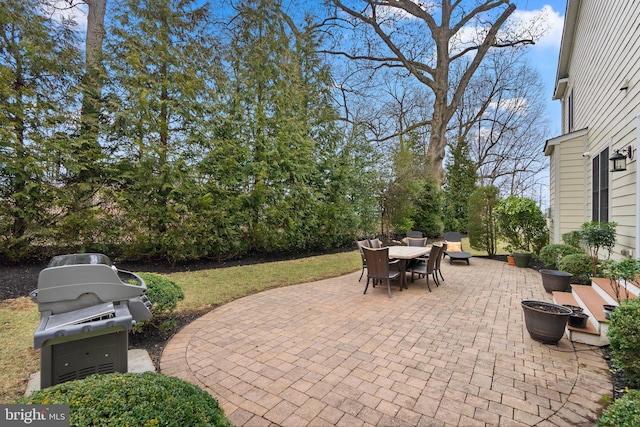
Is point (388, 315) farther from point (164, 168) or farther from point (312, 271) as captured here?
point (164, 168)

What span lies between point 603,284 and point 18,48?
1092 centimetres

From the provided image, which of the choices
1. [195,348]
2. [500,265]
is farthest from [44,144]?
[500,265]

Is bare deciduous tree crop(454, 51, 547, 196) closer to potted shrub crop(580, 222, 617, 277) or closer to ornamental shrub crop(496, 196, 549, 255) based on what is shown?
ornamental shrub crop(496, 196, 549, 255)

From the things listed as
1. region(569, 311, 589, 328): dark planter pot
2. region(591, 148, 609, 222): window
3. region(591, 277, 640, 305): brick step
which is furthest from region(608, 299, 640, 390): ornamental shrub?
region(591, 148, 609, 222): window

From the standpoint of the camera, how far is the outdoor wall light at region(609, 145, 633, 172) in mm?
4277

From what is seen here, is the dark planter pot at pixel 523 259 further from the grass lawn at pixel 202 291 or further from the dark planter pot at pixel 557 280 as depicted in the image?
the grass lawn at pixel 202 291

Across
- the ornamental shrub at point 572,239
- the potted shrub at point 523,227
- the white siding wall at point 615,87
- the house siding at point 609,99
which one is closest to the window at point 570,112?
the house siding at point 609,99

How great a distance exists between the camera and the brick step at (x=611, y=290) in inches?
145

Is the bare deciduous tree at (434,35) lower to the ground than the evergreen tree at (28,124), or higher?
higher

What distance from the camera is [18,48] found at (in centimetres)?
561

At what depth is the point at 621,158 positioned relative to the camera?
4410 millimetres

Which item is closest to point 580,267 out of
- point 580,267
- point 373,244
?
point 580,267

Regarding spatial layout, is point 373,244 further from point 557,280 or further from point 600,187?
point 600,187

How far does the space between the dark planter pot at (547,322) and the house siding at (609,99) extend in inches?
70.4
